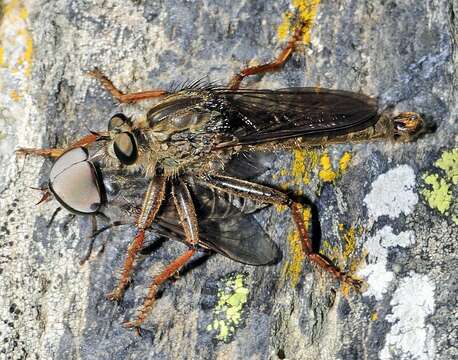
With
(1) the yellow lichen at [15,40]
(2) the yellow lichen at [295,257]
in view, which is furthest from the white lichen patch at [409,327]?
(1) the yellow lichen at [15,40]

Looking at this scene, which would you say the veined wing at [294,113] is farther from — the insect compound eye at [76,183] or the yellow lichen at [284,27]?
the insect compound eye at [76,183]

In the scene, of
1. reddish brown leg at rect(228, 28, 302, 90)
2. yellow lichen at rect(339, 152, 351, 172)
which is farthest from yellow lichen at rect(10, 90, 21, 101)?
yellow lichen at rect(339, 152, 351, 172)

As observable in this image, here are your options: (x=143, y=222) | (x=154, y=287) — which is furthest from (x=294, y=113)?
(x=154, y=287)

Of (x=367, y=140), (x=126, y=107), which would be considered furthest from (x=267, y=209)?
(x=126, y=107)

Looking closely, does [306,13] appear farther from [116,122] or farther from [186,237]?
[186,237]

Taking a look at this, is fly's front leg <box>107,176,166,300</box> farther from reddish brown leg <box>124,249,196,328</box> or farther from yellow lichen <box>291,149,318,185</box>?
yellow lichen <box>291,149,318,185</box>
